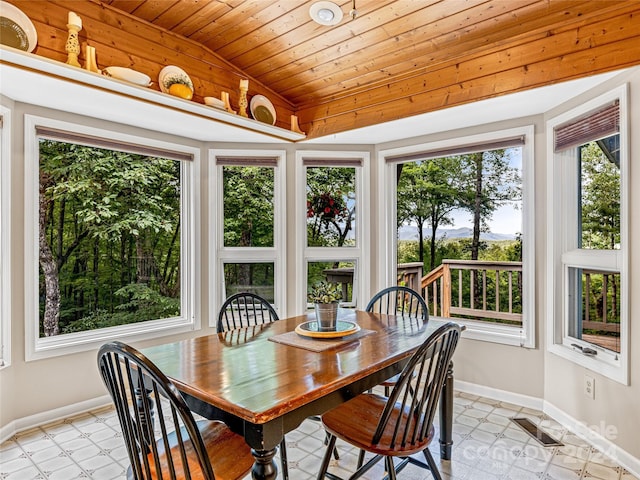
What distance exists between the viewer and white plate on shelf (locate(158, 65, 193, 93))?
2691 millimetres

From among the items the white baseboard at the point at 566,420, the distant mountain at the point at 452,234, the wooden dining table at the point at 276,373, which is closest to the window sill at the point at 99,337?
the wooden dining table at the point at 276,373

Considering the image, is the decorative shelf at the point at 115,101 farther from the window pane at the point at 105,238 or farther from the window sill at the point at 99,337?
the window sill at the point at 99,337

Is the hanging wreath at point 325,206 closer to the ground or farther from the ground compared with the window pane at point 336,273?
farther from the ground

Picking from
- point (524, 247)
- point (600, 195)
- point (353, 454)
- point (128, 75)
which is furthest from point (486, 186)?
point (128, 75)

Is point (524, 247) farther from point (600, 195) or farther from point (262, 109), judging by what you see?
point (262, 109)

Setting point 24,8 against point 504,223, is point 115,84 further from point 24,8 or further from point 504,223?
point 504,223

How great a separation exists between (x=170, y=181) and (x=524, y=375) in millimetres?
3411

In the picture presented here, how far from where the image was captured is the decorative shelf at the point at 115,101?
6.99ft

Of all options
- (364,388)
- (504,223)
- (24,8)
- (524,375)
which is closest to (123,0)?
(24,8)

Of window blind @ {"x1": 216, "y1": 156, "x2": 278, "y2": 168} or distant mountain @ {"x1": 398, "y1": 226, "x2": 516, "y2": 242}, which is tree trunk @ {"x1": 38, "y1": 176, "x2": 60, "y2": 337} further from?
distant mountain @ {"x1": 398, "y1": 226, "x2": 516, "y2": 242}

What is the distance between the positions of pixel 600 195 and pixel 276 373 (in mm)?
2412

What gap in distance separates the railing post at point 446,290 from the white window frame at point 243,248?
1.56m

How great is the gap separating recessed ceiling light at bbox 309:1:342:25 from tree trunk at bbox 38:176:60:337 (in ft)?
7.47

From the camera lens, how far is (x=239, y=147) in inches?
147
